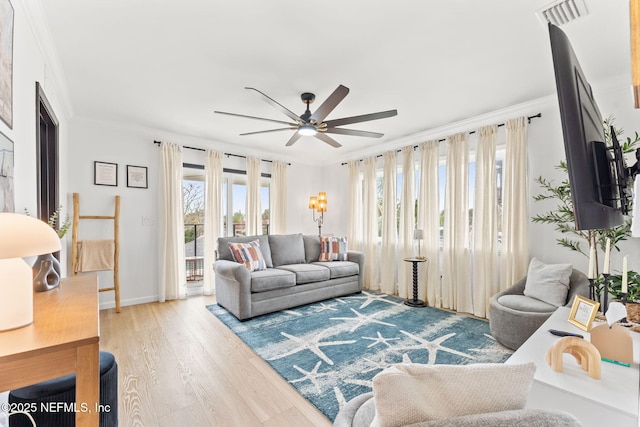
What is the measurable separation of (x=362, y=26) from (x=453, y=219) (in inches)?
107

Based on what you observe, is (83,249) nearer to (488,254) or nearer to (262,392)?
(262,392)

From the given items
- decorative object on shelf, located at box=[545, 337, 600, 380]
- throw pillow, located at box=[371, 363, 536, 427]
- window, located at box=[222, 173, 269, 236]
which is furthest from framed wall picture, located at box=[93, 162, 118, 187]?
decorative object on shelf, located at box=[545, 337, 600, 380]

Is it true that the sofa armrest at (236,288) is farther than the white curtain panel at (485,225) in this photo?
No

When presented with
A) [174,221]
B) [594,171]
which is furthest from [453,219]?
[174,221]

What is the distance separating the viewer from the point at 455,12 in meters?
1.84

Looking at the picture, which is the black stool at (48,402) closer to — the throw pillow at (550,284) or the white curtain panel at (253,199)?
the throw pillow at (550,284)

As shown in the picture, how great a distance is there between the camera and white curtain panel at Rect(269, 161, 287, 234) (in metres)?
5.41

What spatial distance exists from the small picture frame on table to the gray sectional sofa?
2.78m

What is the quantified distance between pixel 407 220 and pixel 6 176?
412 centimetres

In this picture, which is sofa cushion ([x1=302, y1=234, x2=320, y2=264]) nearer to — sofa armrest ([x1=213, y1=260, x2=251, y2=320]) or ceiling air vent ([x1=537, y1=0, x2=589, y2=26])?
sofa armrest ([x1=213, y1=260, x2=251, y2=320])

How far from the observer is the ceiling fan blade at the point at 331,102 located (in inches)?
88.8

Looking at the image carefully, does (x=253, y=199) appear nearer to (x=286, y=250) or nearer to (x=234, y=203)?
(x=234, y=203)

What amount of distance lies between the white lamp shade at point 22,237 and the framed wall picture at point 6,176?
0.60 meters

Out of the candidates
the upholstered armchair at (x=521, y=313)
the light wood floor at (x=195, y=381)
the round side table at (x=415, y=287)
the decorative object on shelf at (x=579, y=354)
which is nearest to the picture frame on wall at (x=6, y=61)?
the light wood floor at (x=195, y=381)
